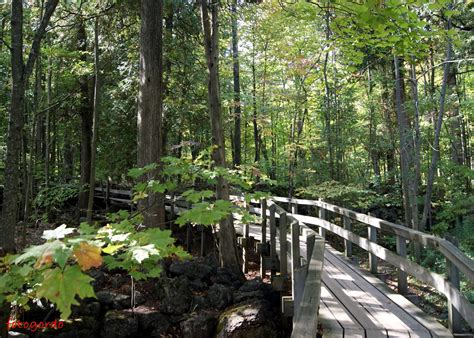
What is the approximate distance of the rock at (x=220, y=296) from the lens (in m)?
7.01

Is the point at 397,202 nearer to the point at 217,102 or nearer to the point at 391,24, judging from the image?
the point at 217,102

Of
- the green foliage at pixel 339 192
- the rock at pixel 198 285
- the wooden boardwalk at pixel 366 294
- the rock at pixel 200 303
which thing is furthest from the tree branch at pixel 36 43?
the green foliage at pixel 339 192

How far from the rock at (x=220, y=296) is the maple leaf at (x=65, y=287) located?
538cm

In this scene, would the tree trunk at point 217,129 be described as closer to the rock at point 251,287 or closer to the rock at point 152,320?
the rock at point 251,287

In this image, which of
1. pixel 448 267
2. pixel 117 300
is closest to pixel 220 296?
pixel 117 300

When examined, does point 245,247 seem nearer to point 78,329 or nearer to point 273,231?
point 273,231

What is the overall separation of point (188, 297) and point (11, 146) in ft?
13.4

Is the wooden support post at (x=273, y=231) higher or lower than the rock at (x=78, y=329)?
higher

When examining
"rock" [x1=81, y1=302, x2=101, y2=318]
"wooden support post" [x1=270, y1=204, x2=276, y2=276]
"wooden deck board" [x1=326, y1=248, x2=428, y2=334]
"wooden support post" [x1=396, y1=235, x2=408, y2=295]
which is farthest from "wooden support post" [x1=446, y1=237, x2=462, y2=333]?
"rock" [x1=81, y1=302, x2=101, y2=318]

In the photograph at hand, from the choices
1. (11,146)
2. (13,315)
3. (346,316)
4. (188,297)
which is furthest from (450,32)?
(13,315)

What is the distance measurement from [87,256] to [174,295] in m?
5.45

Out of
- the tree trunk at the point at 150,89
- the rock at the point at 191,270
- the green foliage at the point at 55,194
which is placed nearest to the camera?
the tree trunk at the point at 150,89

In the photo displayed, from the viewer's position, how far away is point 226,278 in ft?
25.8

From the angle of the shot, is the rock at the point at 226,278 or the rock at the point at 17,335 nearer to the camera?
the rock at the point at 17,335
